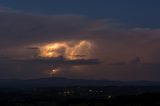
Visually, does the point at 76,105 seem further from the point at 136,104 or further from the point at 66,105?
the point at 136,104

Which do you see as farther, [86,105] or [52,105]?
[52,105]

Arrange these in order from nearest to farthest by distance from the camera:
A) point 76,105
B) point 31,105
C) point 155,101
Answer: point 155,101 → point 76,105 → point 31,105

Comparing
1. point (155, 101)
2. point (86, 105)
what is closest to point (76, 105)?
point (86, 105)

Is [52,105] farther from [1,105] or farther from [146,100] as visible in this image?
[146,100]

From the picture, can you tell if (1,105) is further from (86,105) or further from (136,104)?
(136,104)

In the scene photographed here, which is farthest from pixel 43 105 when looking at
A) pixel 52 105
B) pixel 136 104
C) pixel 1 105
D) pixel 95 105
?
pixel 136 104

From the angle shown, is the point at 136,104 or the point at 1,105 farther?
the point at 1,105

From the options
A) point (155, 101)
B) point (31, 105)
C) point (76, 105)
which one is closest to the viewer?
point (155, 101)

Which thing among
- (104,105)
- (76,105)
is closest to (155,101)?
(104,105)
